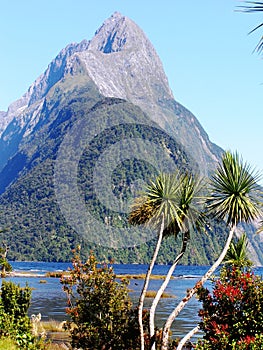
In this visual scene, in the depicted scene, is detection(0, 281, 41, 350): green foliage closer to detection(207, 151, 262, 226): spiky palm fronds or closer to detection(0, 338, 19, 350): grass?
detection(0, 338, 19, 350): grass

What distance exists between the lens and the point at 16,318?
1504 centimetres

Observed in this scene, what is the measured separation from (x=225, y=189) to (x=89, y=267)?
545 cm

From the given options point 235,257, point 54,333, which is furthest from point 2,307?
point 54,333

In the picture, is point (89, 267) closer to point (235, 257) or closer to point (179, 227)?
point (179, 227)

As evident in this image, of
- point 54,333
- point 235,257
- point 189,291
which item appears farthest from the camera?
point 54,333

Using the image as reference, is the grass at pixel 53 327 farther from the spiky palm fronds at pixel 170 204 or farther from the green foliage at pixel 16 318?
the green foliage at pixel 16 318

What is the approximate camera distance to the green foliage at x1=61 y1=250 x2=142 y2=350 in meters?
17.7

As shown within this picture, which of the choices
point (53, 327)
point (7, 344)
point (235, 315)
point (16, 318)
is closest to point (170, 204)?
point (235, 315)

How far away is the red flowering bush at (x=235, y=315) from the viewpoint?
1350cm

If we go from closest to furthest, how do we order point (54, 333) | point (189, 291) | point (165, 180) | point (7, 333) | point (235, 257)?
1. point (7, 333)
2. point (189, 291)
3. point (165, 180)
4. point (235, 257)
5. point (54, 333)

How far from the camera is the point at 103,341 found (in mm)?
17688

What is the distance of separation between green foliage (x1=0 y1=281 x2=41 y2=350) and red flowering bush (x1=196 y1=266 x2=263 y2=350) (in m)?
4.19

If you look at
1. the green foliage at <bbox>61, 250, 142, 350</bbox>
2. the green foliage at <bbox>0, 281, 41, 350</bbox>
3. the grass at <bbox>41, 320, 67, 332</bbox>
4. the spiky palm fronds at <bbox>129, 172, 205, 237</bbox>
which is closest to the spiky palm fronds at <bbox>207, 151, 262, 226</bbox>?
the spiky palm fronds at <bbox>129, 172, 205, 237</bbox>

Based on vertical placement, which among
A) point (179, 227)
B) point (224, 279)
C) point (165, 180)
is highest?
point (165, 180)
